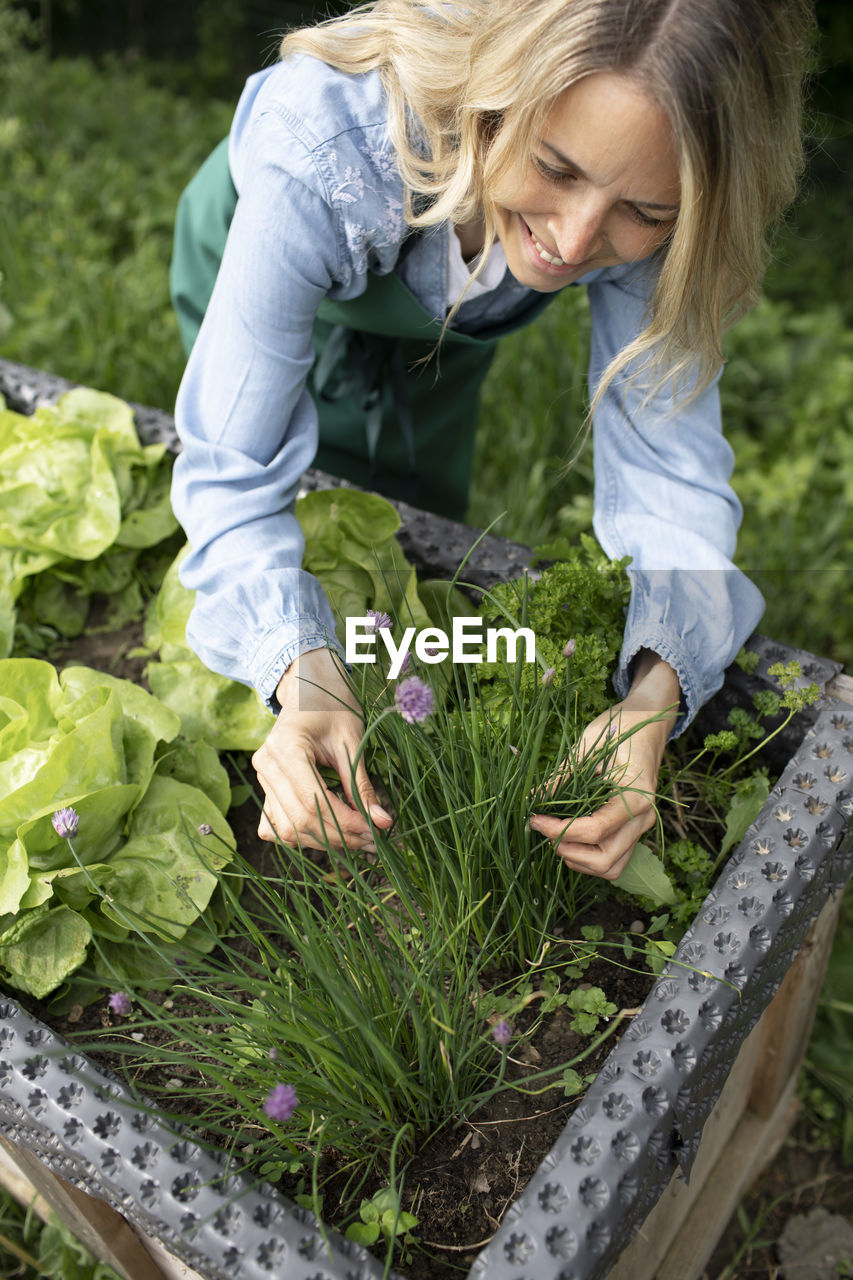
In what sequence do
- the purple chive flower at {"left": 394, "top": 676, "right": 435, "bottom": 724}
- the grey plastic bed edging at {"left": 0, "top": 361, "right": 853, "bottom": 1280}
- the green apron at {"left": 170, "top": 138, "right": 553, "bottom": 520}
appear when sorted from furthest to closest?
the green apron at {"left": 170, "top": 138, "right": 553, "bottom": 520} < the purple chive flower at {"left": 394, "top": 676, "right": 435, "bottom": 724} < the grey plastic bed edging at {"left": 0, "top": 361, "right": 853, "bottom": 1280}

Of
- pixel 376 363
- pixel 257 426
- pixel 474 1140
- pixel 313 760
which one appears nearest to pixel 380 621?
pixel 313 760

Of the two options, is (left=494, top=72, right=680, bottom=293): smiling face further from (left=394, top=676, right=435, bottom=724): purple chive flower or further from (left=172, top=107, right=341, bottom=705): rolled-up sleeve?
(left=394, top=676, right=435, bottom=724): purple chive flower

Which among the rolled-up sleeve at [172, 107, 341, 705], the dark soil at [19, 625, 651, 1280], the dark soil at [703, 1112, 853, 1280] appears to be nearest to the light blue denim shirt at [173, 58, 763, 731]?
the rolled-up sleeve at [172, 107, 341, 705]

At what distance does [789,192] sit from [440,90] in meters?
0.38

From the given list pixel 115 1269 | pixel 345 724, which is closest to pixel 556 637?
pixel 345 724

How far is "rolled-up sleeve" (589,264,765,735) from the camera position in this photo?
1.21 m

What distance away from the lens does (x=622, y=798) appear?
40.2 inches

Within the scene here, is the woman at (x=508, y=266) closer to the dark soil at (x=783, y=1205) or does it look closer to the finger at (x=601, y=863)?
the finger at (x=601, y=863)

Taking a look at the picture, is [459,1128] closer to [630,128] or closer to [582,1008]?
[582,1008]

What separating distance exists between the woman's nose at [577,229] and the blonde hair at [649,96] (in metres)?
0.07

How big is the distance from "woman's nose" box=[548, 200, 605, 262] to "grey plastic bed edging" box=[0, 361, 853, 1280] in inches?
24.3

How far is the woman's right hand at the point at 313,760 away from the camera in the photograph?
1.00 metres

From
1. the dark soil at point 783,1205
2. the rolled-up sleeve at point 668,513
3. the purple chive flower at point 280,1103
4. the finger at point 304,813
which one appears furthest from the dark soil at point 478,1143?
the dark soil at point 783,1205

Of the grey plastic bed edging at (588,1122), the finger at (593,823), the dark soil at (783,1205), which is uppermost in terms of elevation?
the finger at (593,823)
